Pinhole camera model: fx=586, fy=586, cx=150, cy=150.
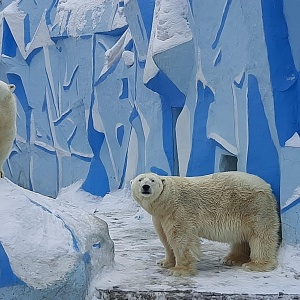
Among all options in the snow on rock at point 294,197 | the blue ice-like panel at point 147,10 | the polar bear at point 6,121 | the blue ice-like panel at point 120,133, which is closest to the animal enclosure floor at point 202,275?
the snow on rock at point 294,197

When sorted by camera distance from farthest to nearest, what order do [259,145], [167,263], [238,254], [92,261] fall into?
[259,145] < [238,254] < [167,263] < [92,261]

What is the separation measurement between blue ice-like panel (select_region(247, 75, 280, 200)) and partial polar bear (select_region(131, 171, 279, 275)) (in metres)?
0.21

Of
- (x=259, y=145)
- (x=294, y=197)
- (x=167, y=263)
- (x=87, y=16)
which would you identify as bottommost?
(x=167, y=263)

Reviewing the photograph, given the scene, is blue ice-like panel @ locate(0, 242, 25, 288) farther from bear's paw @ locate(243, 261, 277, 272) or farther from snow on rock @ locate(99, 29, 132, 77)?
snow on rock @ locate(99, 29, 132, 77)

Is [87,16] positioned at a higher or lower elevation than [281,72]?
higher

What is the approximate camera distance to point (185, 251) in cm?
428

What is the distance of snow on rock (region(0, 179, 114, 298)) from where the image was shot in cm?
369

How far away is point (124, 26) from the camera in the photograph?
31.3ft

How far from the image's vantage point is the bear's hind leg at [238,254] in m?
4.63

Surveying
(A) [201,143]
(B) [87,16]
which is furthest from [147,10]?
(B) [87,16]

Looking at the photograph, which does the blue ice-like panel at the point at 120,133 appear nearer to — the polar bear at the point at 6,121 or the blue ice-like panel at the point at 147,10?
the blue ice-like panel at the point at 147,10

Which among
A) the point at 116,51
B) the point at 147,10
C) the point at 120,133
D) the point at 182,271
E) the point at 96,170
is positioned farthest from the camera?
the point at 96,170

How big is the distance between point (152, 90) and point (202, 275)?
358cm

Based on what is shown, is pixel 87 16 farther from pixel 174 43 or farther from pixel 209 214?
pixel 209 214
